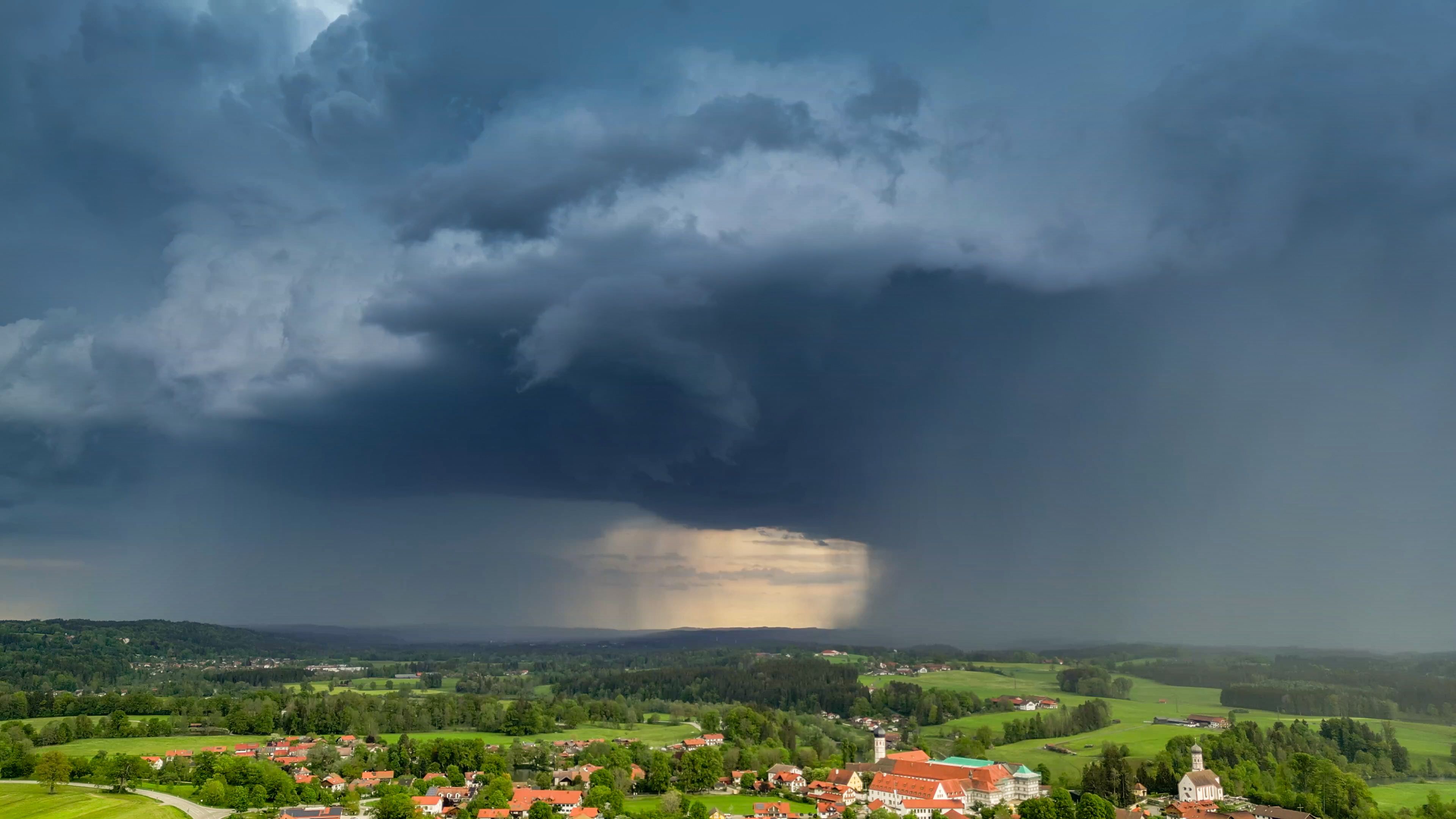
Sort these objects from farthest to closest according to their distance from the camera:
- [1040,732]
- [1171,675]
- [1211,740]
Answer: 1. [1171,675]
2. [1040,732]
3. [1211,740]

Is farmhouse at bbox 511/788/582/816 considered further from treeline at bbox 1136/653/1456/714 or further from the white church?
treeline at bbox 1136/653/1456/714

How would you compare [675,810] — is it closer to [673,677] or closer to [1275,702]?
[1275,702]

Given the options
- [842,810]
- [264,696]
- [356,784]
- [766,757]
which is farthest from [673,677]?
[842,810]

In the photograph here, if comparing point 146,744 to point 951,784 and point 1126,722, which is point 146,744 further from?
point 1126,722

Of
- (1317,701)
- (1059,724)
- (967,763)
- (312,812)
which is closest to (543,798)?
(312,812)

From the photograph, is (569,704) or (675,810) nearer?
(675,810)

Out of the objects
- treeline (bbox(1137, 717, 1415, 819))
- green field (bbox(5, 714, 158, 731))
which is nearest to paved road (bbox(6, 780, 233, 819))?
green field (bbox(5, 714, 158, 731))
